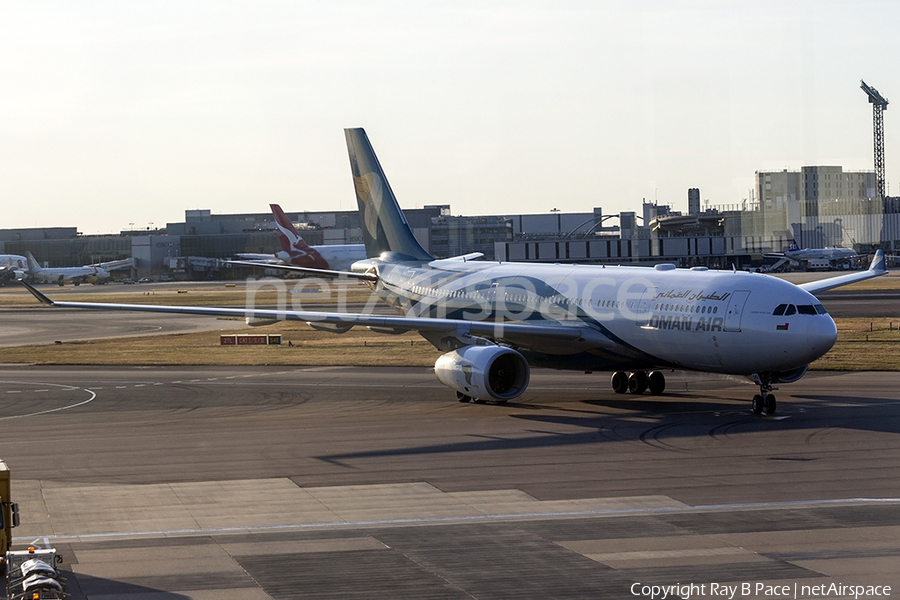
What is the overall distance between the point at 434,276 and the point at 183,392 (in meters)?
12.0

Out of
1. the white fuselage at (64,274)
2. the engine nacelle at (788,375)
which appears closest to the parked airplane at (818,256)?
the white fuselage at (64,274)

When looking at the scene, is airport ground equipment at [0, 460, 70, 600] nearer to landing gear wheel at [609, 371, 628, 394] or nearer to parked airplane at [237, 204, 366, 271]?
landing gear wheel at [609, 371, 628, 394]

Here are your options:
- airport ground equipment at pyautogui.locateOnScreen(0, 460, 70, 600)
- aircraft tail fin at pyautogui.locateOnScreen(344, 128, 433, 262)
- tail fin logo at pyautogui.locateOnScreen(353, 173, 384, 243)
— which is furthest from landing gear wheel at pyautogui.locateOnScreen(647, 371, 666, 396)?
airport ground equipment at pyautogui.locateOnScreen(0, 460, 70, 600)

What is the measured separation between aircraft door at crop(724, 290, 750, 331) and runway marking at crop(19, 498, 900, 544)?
37.1ft

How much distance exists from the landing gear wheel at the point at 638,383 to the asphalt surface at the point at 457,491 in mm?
1155

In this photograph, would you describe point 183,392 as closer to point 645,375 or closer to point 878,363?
point 645,375

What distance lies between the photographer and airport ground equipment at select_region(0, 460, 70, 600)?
14.8 m

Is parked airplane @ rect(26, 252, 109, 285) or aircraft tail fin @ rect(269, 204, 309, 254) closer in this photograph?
aircraft tail fin @ rect(269, 204, 309, 254)

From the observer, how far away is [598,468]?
2684 cm

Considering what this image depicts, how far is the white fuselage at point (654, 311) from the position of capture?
108 feet

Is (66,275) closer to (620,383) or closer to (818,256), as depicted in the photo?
(818,256)

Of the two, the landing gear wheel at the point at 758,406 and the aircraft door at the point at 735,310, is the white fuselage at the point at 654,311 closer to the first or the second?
the aircraft door at the point at 735,310

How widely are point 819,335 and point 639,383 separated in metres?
9.57

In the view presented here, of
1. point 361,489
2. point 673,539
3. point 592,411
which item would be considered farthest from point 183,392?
point 673,539
